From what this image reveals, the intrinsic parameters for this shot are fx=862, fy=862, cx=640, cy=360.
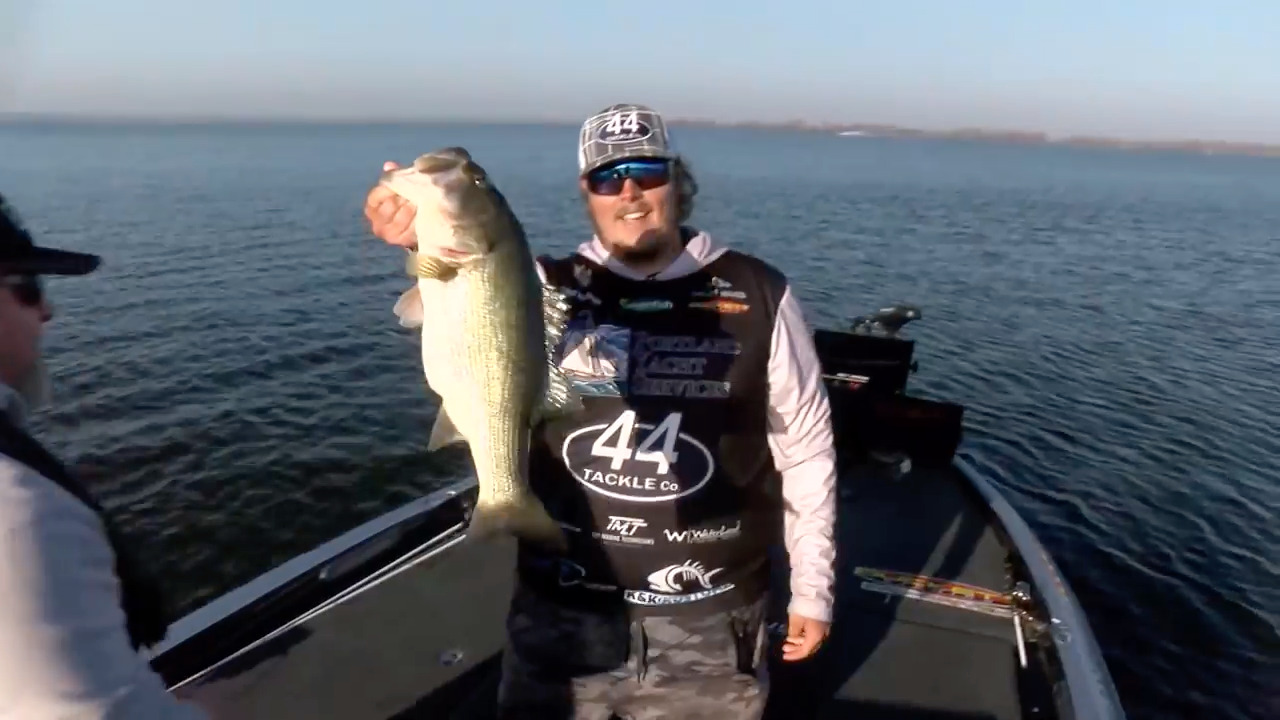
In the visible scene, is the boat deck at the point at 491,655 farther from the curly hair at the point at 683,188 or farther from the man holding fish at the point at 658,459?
the curly hair at the point at 683,188

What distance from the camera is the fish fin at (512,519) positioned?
9.96 feet

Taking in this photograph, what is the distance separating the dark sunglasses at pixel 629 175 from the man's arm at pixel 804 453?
0.65 metres

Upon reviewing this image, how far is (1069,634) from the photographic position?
4676 mm

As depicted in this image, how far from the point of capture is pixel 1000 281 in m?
24.2

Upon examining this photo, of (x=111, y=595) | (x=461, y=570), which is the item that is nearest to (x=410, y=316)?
(x=111, y=595)

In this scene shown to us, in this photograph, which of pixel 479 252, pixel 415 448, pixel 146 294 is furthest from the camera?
pixel 146 294

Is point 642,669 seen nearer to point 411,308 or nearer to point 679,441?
point 679,441

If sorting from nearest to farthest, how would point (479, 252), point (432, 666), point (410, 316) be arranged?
point (479, 252) < point (410, 316) < point (432, 666)

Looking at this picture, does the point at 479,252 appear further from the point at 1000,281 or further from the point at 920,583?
the point at 1000,281

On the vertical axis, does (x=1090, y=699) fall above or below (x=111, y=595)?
below

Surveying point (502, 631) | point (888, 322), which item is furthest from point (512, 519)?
point (888, 322)

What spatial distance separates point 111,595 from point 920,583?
4.84 m

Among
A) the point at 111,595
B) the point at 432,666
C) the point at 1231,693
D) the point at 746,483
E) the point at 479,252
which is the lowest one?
the point at 1231,693

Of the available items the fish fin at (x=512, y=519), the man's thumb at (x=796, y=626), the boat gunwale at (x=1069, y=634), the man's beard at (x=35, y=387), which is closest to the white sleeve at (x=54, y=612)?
the man's beard at (x=35, y=387)
